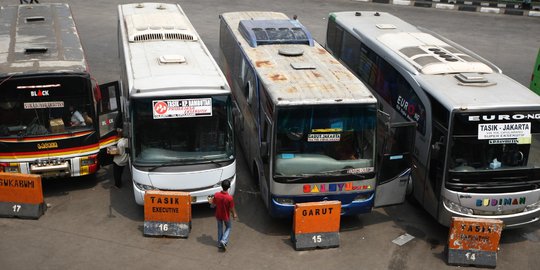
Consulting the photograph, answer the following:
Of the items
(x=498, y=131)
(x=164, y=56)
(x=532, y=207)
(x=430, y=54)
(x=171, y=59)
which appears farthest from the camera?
(x=430, y=54)

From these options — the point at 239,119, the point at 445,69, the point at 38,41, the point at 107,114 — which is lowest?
the point at 239,119

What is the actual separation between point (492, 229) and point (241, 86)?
6544mm

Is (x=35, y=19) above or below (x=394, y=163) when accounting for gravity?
above

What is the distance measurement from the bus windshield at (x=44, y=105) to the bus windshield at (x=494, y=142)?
714 cm

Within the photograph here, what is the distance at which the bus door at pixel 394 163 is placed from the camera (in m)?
11.2

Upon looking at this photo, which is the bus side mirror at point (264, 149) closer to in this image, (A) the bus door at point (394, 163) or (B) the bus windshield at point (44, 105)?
(A) the bus door at point (394, 163)

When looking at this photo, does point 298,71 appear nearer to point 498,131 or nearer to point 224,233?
point 224,233

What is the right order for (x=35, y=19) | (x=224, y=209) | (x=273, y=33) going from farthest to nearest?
(x=35, y=19), (x=273, y=33), (x=224, y=209)

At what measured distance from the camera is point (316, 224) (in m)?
11.1

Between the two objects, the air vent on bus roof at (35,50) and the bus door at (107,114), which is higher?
the air vent on bus roof at (35,50)

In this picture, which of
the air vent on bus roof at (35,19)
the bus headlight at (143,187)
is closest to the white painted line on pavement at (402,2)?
the air vent on bus roof at (35,19)

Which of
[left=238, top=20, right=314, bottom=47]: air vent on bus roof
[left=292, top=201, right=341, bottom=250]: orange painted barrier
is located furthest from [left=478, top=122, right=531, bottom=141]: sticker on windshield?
[left=238, top=20, right=314, bottom=47]: air vent on bus roof

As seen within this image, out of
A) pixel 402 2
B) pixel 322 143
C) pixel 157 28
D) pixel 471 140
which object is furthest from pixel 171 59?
pixel 402 2

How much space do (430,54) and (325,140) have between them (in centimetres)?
401
